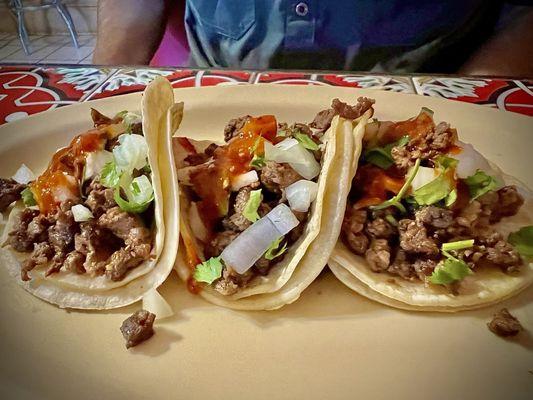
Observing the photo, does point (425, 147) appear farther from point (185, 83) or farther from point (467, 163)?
point (185, 83)

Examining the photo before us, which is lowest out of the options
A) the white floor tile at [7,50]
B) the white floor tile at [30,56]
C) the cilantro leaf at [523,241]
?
the white floor tile at [7,50]

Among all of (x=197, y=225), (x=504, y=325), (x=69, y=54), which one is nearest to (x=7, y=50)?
(x=69, y=54)

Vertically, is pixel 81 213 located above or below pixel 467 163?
below

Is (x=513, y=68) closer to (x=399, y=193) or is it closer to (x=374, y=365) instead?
(x=399, y=193)

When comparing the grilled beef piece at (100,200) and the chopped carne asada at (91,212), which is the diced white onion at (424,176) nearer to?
the chopped carne asada at (91,212)

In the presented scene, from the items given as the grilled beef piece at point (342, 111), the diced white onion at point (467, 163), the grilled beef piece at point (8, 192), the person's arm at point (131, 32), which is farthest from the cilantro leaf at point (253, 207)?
the person's arm at point (131, 32)

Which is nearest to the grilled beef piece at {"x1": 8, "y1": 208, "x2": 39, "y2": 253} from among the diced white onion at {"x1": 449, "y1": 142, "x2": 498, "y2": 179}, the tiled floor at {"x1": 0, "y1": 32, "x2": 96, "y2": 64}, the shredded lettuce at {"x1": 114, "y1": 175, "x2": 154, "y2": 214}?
the shredded lettuce at {"x1": 114, "y1": 175, "x2": 154, "y2": 214}

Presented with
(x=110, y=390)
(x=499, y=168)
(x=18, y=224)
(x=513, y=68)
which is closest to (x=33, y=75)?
(x=18, y=224)
